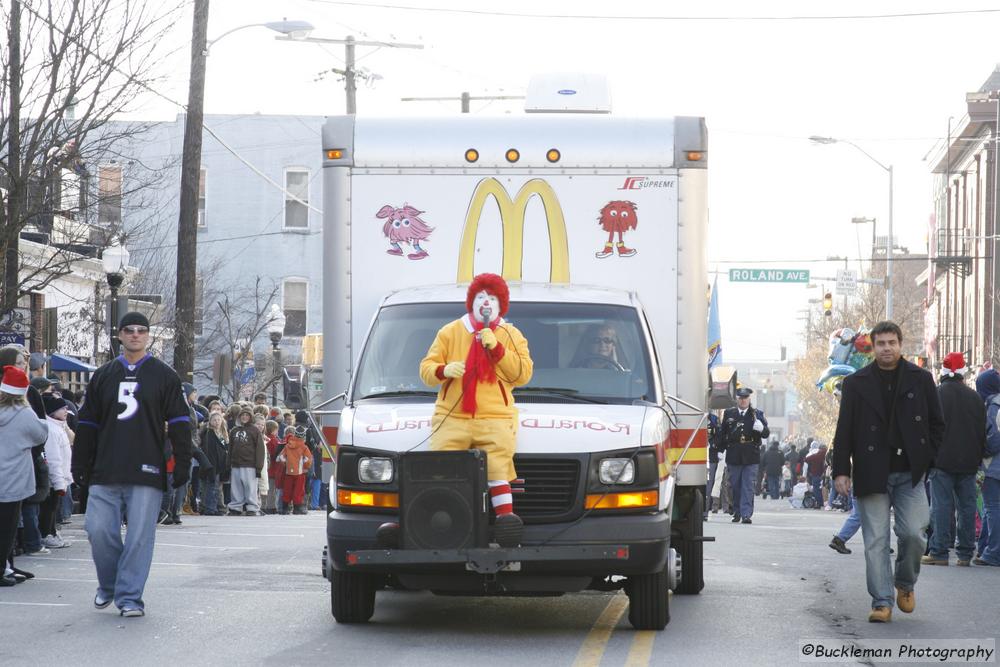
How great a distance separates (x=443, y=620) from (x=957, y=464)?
20.2ft

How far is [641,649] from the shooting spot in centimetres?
950

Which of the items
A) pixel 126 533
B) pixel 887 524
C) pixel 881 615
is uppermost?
pixel 887 524

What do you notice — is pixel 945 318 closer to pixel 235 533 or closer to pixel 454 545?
pixel 235 533

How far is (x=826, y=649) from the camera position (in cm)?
954

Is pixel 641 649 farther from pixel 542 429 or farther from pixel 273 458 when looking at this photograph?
pixel 273 458

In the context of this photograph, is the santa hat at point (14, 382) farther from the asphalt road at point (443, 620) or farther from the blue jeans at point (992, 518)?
the blue jeans at point (992, 518)

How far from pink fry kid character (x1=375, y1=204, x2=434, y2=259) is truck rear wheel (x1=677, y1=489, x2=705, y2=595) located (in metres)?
2.70

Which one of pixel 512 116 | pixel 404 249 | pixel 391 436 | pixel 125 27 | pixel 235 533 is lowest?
pixel 235 533

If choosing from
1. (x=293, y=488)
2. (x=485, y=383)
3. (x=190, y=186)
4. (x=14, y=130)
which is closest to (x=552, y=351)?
(x=485, y=383)

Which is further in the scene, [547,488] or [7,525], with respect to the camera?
[7,525]

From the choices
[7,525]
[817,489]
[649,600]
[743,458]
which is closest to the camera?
[649,600]

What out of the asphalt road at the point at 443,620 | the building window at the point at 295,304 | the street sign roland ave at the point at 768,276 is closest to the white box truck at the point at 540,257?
the asphalt road at the point at 443,620

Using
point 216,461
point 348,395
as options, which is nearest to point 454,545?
point 348,395

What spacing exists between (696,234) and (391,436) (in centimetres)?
306
